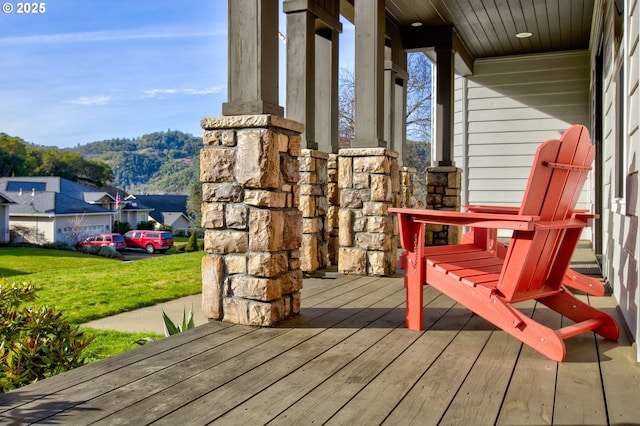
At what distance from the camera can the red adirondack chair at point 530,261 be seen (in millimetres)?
2367

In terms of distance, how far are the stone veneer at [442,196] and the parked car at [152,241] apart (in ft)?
82.2

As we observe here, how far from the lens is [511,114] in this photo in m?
9.00

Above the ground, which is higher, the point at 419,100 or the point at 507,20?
the point at 419,100

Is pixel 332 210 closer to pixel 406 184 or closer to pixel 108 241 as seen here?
Result: pixel 406 184

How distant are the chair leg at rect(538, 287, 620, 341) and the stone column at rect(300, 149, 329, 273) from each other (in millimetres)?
2478

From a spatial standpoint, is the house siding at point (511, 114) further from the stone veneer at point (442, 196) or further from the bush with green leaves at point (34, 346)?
the bush with green leaves at point (34, 346)

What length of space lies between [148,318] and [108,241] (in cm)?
2737

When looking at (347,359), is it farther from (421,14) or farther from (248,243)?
(421,14)

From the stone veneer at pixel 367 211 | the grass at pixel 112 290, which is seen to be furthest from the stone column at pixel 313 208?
the grass at pixel 112 290

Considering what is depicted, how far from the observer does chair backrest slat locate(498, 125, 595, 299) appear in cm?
236

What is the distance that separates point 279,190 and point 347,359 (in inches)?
43.1

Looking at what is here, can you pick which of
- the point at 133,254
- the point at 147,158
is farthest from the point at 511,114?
the point at 147,158

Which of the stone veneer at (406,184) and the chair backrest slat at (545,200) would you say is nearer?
the chair backrest slat at (545,200)

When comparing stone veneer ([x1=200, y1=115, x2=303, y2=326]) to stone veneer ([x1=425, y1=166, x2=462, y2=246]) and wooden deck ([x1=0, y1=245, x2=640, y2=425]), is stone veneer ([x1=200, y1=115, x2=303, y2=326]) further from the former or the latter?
stone veneer ([x1=425, y1=166, x2=462, y2=246])
